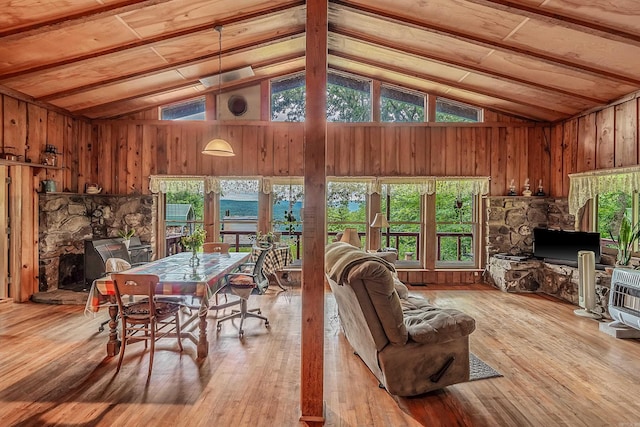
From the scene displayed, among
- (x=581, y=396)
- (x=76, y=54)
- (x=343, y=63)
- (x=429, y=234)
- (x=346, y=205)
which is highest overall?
(x=343, y=63)

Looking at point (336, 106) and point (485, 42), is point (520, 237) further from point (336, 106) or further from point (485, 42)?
point (336, 106)

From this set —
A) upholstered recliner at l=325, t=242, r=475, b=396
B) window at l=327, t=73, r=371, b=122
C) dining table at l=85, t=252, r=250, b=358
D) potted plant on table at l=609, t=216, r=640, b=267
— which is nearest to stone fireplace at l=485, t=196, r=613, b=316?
potted plant on table at l=609, t=216, r=640, b=267

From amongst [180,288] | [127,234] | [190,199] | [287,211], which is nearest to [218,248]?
[287,211]

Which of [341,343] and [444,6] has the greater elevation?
[444,6]

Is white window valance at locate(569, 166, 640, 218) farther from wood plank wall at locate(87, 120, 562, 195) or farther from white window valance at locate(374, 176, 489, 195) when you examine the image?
white window valance at locate(374, 176, 489, 195)

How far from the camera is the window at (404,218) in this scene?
6.77 metres

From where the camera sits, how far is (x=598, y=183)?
17.5 feet

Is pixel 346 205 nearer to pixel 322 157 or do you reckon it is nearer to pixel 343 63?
pixel 343 63

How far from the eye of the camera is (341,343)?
149 inches

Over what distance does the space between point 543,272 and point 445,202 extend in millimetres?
1988

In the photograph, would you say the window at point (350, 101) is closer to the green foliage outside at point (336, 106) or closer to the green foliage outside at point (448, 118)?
the green foliage outside at point (336, 106)

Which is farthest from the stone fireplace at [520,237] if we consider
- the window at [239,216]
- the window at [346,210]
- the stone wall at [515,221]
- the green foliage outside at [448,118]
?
the window at [239,216]

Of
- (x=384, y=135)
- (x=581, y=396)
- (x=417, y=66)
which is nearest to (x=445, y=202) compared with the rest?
(x=384, y=135)

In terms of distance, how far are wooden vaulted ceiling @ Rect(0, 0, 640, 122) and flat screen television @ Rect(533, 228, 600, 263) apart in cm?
197
